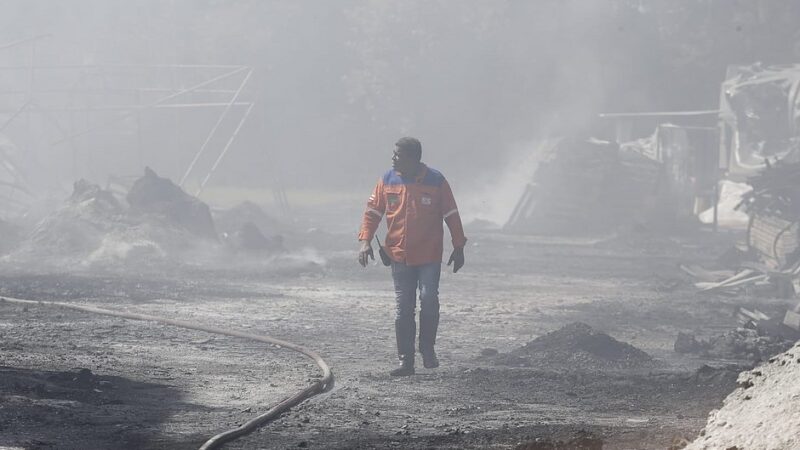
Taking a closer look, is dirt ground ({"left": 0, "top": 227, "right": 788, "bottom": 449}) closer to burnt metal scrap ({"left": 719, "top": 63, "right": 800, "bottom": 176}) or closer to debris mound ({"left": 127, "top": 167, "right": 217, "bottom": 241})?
debris mound ({"left": 127, "top": 167, "right": 217, "bottom": 241})

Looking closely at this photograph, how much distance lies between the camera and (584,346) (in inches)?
399

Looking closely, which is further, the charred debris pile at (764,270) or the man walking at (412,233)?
the charred debris pile at (764,270)

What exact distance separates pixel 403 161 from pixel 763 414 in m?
4.43

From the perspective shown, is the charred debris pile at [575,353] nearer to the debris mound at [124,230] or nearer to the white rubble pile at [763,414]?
the white rubble pile at [763,414]

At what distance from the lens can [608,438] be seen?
255 inches

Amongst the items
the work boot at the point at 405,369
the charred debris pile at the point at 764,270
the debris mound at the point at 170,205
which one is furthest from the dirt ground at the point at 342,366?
the debris mound at the point at 170,205

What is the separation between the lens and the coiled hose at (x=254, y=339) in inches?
253

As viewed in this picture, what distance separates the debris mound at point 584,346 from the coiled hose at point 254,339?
6.60 ft

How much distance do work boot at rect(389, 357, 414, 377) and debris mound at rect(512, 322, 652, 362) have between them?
132 centimetres

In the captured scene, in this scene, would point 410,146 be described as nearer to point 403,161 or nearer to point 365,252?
point 403,161

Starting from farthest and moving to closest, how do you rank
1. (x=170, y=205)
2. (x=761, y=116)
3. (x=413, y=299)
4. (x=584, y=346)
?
1. (x=761, y=116)
2. (x=170, y=205)
3. (x=584, y=346)
4. (x=413, y=299)

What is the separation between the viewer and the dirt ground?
263 inches

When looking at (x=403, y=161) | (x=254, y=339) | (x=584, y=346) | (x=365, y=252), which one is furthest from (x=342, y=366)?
(x=584, y=346)

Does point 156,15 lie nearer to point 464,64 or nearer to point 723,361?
point 464,64
